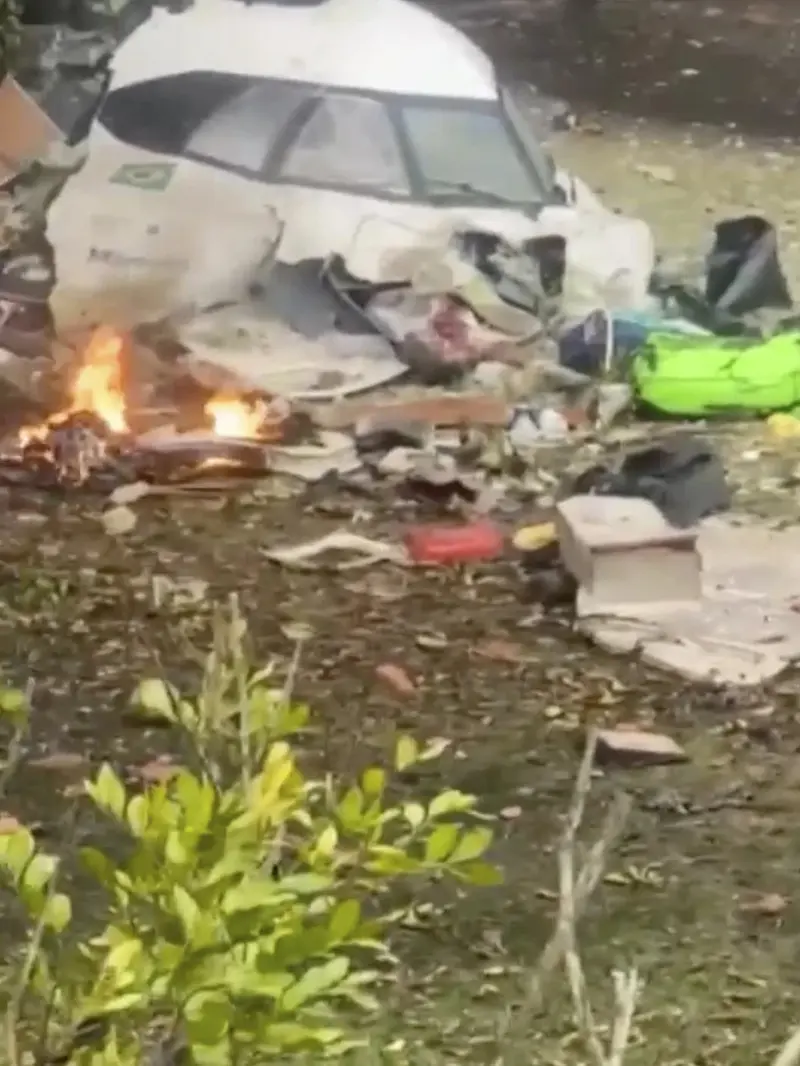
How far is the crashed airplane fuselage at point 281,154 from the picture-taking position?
2318 mm

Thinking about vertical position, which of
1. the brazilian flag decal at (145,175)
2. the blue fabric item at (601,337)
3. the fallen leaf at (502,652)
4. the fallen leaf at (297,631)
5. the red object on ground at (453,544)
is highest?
the brazilian flag decal at (145,175)

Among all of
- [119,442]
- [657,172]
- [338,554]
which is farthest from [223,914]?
[657,172]

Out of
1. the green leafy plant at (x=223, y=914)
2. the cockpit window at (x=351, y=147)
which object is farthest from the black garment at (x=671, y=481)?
the green leafy plant at (x=223, y=914)

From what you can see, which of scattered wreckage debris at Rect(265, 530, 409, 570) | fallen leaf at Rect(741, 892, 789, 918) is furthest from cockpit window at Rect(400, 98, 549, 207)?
fallen leaf at Rect(741, 892, 789, 918)

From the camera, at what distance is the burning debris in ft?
7.08

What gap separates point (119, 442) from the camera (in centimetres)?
223

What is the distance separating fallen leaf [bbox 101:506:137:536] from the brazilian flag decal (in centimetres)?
52

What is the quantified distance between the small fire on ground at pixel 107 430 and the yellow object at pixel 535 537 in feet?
1.30

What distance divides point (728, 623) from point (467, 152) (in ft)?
2.74

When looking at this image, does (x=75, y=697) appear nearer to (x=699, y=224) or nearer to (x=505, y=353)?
(x=505, y=353)

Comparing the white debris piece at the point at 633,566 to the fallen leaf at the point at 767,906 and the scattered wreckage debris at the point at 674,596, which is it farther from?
the fallen leaf at the point at 767,906

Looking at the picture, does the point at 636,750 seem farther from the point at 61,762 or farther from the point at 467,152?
the point at 467,152

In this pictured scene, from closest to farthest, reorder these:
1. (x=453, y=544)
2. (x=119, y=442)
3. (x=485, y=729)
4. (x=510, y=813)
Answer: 1. (x=510, y=813)
2. (x=485, y=729)
3. (x=453, y=544)
4. (x=119, y=442)

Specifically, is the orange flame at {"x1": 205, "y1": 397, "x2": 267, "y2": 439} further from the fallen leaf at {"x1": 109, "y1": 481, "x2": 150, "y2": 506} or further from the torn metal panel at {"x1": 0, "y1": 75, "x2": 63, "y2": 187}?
the torn metal panel at {"x1": 0, "y1": 75, "x2": 63, "y2": 187}
